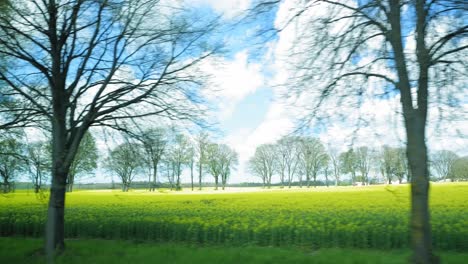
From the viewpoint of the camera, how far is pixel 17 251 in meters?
11.1

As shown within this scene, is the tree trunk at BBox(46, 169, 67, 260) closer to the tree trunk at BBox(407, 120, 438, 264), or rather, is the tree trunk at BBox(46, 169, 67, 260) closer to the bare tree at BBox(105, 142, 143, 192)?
the bare tree at BBox(105, 142, 143, 192)

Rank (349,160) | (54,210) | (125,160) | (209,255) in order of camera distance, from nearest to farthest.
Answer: (349,160), (54,210), (209,255), (125,160)

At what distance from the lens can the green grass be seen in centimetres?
907

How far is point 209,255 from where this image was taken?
9.76 m

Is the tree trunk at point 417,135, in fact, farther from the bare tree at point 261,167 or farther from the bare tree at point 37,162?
the bare tree at point 261,167

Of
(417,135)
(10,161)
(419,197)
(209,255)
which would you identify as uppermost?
(417,135)

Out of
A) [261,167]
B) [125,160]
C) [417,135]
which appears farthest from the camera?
[261,167]

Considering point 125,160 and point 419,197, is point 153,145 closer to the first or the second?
point 125,160

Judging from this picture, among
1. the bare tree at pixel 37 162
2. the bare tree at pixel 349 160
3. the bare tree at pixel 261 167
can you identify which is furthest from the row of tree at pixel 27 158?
the bare tree at pixel 261 167

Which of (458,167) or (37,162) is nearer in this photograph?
(37,162)

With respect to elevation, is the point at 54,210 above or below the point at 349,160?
below

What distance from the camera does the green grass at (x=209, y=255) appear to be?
9070 mm

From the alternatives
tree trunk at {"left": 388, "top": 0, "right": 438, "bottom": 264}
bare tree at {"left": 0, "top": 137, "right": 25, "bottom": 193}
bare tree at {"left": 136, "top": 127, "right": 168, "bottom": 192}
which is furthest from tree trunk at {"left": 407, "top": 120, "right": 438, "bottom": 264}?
bare tree at {"left": 0, "top": 137, "right": 25, "bottom": 193}

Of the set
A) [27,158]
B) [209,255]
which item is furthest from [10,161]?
[209,255]
